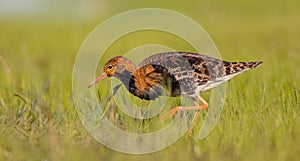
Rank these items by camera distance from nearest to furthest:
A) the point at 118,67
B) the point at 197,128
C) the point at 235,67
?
the point at 197,128 → the point at 118,67 → the point at 235,67

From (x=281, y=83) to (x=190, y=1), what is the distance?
27.3m

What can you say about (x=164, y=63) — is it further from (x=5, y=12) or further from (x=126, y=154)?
(x=5, y=12)

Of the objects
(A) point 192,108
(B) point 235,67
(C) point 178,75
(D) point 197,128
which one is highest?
(B) point 235,67

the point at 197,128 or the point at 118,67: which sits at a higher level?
the point at 118,67

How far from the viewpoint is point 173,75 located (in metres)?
6.29

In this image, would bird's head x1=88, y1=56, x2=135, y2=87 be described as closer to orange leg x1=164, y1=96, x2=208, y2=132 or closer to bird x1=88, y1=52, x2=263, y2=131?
bird x1=88, y1=52, x2=263, y2=131

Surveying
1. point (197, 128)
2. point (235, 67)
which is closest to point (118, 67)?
point (235, 67)

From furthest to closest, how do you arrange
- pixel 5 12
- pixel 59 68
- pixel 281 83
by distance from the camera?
pixel 5 12, pixel 59 68, pixel 281 83

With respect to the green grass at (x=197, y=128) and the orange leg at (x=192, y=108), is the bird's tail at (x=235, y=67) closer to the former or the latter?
the green grass at (x=197, y=128)

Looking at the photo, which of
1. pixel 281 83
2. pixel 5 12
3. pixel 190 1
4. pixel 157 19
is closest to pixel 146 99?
pixel 281 83

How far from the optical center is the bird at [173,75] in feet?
20.6

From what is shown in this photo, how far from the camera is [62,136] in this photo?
5.14 metres

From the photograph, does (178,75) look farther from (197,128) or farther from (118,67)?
(197,128)

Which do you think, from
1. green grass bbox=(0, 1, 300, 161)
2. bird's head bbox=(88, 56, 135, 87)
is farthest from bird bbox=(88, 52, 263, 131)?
green grass bbox=(0, 1, 300, 161)
